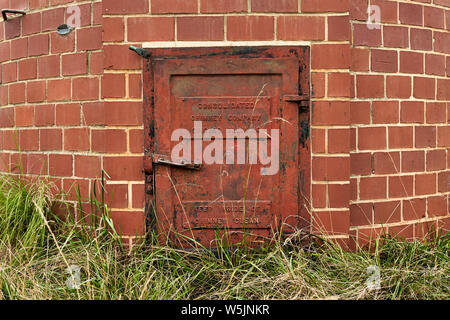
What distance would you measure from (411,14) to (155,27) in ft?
5.99

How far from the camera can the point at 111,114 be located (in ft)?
7.95

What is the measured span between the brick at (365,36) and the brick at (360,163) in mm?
763

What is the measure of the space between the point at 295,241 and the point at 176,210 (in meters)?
0.76

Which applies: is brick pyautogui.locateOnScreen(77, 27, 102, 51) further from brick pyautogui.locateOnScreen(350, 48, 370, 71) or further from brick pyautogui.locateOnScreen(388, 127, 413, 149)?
brick pyautogui.locateOnScreen(388, 127, 413, 149)

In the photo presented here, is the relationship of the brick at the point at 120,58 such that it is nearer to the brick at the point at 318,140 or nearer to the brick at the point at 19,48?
the brick at the point at 19,48

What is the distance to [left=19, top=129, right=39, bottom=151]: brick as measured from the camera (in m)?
2.91

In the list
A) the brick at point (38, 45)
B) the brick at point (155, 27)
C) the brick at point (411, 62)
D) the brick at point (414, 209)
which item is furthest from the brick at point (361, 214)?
the brick at point (38, 45)

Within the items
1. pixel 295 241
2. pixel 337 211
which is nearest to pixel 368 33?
pixel 337 211

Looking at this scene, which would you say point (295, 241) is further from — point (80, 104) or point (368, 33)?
point (80, 104)

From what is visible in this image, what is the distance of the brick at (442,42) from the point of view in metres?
2.86

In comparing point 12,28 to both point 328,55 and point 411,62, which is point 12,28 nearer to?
point 328,55

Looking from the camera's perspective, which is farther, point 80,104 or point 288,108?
point 80,104

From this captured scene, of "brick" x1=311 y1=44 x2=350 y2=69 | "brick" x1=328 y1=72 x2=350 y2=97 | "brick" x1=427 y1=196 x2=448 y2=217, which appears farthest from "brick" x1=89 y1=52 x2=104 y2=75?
"brick" x1=427 y1=196 x2=448 y2=217

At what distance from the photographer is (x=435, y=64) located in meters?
2.85
